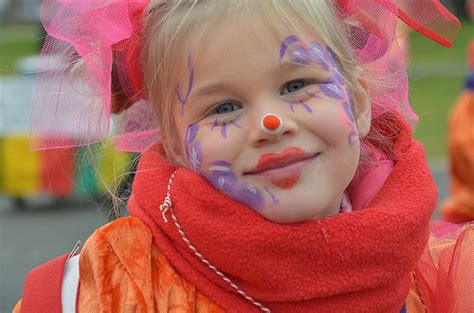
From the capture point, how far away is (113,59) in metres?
2.23

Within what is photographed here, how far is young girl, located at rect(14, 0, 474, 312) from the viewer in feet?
6.48

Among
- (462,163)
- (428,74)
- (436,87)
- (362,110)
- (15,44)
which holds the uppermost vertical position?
(362,110)

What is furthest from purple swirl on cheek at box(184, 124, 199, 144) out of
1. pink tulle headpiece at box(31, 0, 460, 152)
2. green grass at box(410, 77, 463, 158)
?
green grass at box(410, 77, 463, 158)

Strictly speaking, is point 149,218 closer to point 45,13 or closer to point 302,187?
point 302,187

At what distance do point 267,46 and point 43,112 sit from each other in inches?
21.4

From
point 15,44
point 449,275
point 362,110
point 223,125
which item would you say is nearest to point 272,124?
point 223,125

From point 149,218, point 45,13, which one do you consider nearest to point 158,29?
point 45,13

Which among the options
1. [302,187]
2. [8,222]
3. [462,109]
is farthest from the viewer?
[8,222]

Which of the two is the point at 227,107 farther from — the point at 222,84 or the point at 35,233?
the point at 35,233

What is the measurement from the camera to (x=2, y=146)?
9.32m

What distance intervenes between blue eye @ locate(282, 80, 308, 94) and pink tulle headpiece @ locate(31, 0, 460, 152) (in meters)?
0.26

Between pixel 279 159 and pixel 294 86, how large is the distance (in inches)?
6.4

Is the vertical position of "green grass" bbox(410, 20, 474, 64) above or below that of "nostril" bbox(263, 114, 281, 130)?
below

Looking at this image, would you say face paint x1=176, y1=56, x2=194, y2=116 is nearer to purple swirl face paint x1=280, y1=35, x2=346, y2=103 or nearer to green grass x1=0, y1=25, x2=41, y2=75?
purple swirl face paint x1=280, y1=35, x2=346, y2=103
